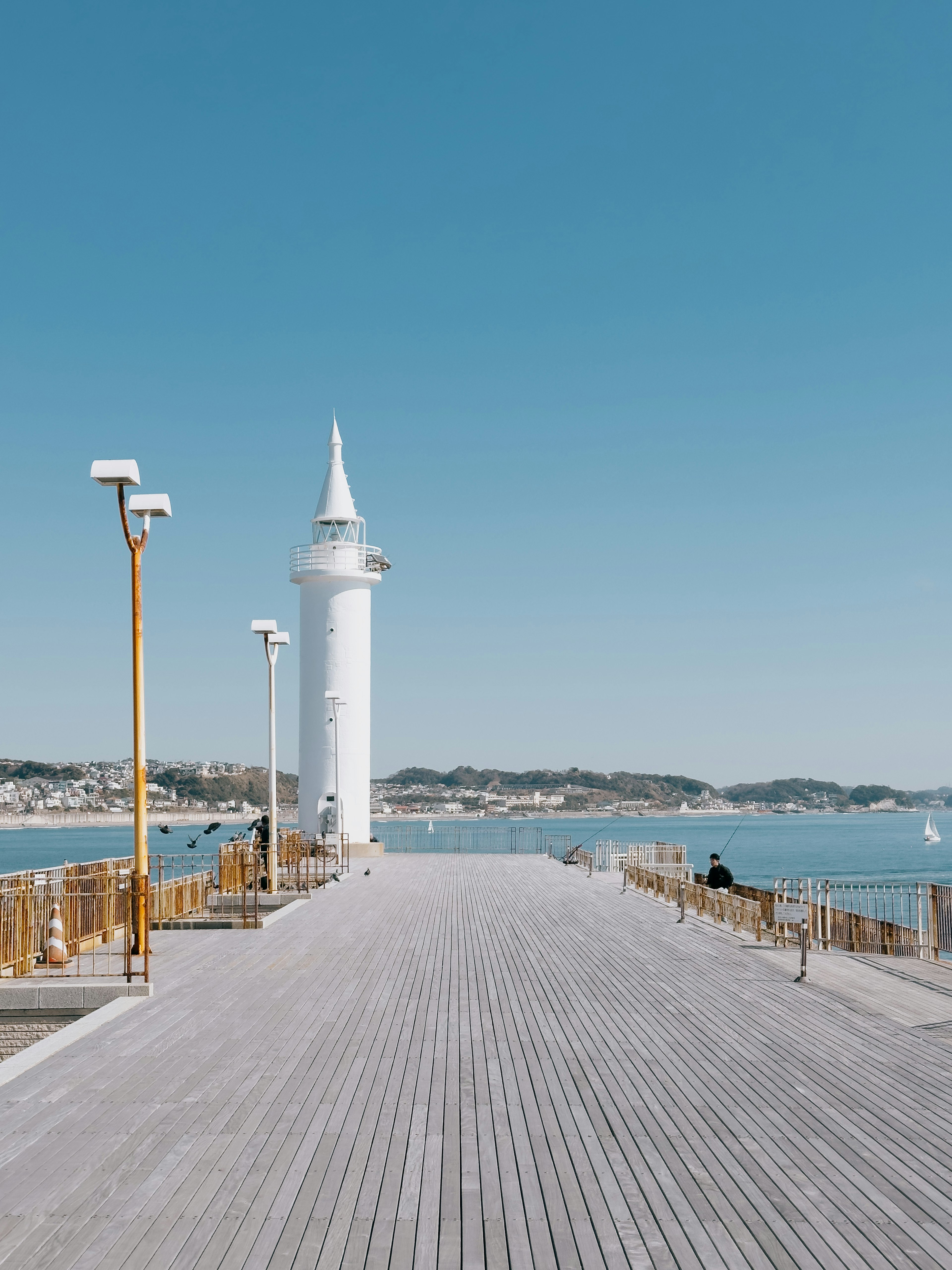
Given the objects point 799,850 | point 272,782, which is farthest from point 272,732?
point 799,850

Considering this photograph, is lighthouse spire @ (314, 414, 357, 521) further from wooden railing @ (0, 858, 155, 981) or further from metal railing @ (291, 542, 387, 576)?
wooden railing @ (0, 858, 155, 981)

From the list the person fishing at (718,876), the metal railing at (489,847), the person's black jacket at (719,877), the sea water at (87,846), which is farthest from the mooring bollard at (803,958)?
the sea water at (87,846)

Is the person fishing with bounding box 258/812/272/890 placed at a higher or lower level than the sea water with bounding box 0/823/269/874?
higher

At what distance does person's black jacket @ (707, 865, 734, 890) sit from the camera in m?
20.8

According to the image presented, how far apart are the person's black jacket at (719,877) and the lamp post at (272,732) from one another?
8310mm

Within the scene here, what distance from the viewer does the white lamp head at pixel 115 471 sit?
41.5ft

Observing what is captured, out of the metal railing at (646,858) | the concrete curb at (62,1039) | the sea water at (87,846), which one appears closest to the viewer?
the concrete curb at (62,1039)

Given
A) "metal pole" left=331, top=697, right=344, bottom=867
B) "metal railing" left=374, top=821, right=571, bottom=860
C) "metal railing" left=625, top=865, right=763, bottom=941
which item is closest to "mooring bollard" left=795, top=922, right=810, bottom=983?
"metal railing" left=625, top=865, right=763, bottom=941

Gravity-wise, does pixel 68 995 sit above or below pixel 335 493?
below

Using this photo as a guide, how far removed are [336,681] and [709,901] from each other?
→ 19949 mm

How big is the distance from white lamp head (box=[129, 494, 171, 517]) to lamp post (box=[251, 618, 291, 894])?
8582 millimetres

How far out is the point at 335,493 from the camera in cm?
4088

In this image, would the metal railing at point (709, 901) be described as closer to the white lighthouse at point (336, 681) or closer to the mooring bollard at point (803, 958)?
the mooring bollard at point (803, 958)

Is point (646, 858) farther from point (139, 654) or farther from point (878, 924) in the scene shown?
point (139, 654)
